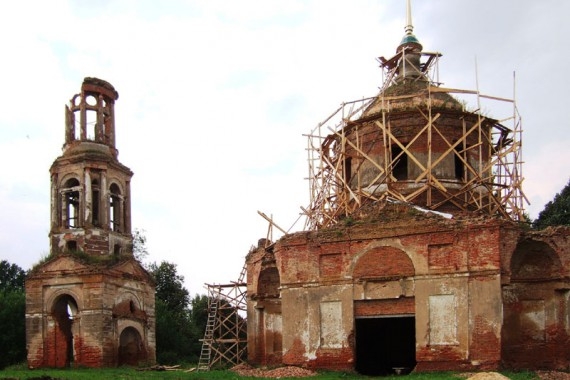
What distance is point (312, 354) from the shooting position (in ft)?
60.2

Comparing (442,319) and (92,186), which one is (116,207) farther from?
(442,319)

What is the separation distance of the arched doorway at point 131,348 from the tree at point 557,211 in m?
19.4

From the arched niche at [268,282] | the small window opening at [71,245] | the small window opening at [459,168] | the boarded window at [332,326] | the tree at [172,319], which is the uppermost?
the small window opening at [459,168]

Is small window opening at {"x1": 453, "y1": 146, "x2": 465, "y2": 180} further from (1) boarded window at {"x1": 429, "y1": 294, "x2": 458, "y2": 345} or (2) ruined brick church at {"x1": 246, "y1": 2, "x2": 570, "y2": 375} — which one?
(1) boarded window at {"x1": 429, "y1": 294, "x2": 458, "y2": 345}

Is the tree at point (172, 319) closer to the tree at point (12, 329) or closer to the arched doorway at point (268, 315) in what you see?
the tree at point (12, 329)

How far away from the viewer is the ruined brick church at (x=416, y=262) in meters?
17.2

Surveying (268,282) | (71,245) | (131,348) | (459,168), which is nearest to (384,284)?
(268,282)

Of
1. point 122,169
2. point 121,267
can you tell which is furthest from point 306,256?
point 122,169

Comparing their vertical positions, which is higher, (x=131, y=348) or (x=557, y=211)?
(x=557, y=211)

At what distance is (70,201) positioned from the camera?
1049 inches

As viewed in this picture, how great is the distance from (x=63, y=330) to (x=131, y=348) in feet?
8.85

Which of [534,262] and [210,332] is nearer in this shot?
[534,262]

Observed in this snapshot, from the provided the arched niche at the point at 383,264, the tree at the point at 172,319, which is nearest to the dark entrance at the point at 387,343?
the arched niche at the point at 383,264

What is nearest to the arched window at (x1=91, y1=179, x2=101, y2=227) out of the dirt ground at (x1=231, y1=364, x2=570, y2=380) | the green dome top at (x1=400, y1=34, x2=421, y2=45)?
the dirt ground at (x1=231, y1=364, x2=570, y2=380)
